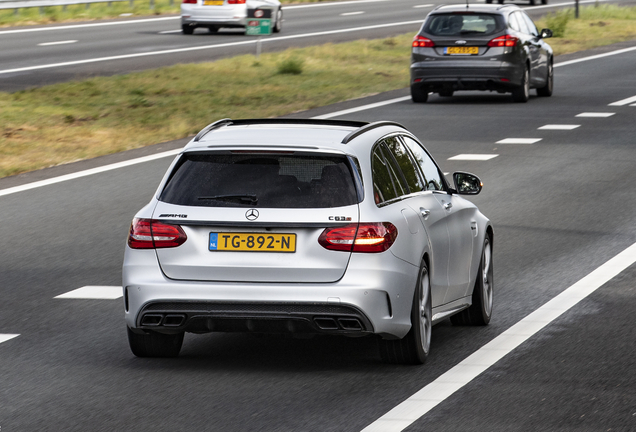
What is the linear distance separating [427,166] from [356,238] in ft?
5.22

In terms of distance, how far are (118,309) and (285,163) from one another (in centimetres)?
247

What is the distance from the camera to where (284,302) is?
7.39m

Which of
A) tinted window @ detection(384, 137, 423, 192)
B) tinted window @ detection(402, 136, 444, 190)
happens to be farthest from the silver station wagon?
tinted window @ detection(402, 136, 444, 190)

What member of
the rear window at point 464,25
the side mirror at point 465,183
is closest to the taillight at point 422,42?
the rear window at point 464,25

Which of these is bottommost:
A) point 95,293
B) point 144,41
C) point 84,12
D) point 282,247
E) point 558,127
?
point 84,12

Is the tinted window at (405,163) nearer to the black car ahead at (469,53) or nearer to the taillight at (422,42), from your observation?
the black car ahead at (469,53)

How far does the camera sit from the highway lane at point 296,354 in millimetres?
6758

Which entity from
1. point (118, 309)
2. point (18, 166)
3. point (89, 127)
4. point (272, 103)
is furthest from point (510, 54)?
point (118, 309)

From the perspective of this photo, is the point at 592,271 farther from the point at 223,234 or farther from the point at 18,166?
the point at 18,166

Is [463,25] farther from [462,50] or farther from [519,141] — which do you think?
[519,141]

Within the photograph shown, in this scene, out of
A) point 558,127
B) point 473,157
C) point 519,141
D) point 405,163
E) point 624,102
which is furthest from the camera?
point 624,102

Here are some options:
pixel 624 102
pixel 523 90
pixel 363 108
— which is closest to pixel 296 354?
pixel 363 108

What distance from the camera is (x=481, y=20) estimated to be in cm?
2603

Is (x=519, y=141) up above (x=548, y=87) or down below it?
above
